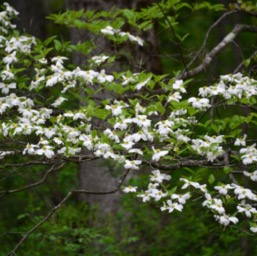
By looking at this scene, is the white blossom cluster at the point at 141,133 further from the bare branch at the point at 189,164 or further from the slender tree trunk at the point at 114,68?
the slender tree trunk at the point at 114,68

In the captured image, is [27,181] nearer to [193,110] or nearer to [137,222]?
[137,222]

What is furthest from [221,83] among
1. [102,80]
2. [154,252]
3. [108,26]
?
[154,252]

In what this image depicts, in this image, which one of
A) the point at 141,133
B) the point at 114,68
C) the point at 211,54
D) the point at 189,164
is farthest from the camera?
the point at 114,68

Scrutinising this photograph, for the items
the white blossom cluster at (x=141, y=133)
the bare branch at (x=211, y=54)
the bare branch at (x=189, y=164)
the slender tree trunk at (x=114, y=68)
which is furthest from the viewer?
the slender tree trunk at (x=114, y=68)

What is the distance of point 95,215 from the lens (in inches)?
206

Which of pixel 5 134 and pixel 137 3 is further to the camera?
pixel 137 3

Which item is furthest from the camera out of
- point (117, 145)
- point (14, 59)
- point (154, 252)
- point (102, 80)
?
point (154, 252)

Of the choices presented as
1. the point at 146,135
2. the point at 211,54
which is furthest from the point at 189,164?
the point at 211,54

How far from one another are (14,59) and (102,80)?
791 mm

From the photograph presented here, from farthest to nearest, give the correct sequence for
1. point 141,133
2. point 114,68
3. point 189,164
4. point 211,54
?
point 114,68 → point 211,54 → point 189,164 → point 141,133

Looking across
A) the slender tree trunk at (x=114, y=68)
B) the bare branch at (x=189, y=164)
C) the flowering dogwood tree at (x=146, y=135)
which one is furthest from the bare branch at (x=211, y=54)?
the bare branch at (x=189, y=164)

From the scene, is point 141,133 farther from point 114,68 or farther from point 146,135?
point 114,68

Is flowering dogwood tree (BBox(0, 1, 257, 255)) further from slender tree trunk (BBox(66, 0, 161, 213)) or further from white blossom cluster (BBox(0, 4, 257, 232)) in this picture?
slender tree trunk (BBox(66, 0, 161, 213))

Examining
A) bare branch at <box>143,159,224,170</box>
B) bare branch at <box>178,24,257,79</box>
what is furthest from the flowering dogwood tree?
bare branch at <box>178,24,257,79</box>
